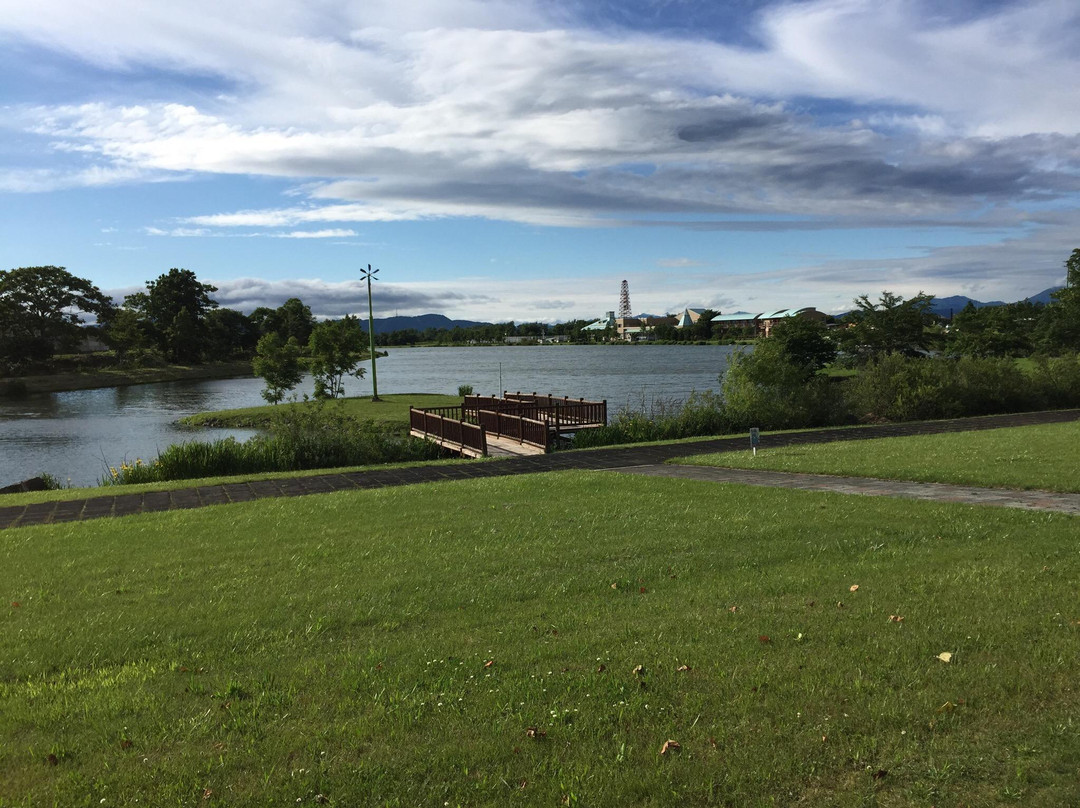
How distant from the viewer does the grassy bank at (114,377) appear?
7206 centimetres

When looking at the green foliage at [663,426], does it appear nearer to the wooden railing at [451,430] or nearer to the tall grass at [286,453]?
the wooden railing at [451,430]

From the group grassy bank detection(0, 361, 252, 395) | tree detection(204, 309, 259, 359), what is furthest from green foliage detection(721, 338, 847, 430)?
tree detection(204, 309, 259, 359)

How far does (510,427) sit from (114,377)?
246ft

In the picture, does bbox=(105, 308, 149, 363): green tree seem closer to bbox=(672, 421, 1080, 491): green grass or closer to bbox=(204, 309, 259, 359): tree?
bbox=(204, 309, 259, 359): tree

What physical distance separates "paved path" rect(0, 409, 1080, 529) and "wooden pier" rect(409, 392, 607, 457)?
2.90 metres

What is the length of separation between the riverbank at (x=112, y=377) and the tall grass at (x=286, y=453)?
210 ft

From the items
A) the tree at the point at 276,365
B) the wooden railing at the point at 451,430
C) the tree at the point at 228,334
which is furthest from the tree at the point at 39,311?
the wooden railing at the point at 451,430

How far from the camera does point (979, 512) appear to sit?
8.58 meters

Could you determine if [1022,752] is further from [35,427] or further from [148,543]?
[35,427]

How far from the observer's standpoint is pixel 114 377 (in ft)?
266

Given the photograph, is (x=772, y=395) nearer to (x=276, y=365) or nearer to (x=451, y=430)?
(x=451, y=430)

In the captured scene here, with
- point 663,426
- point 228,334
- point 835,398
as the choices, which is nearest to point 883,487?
point 663,426

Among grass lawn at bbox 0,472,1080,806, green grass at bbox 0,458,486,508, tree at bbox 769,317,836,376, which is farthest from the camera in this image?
tree at bbox 769,317,836,376

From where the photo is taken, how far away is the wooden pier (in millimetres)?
19000
